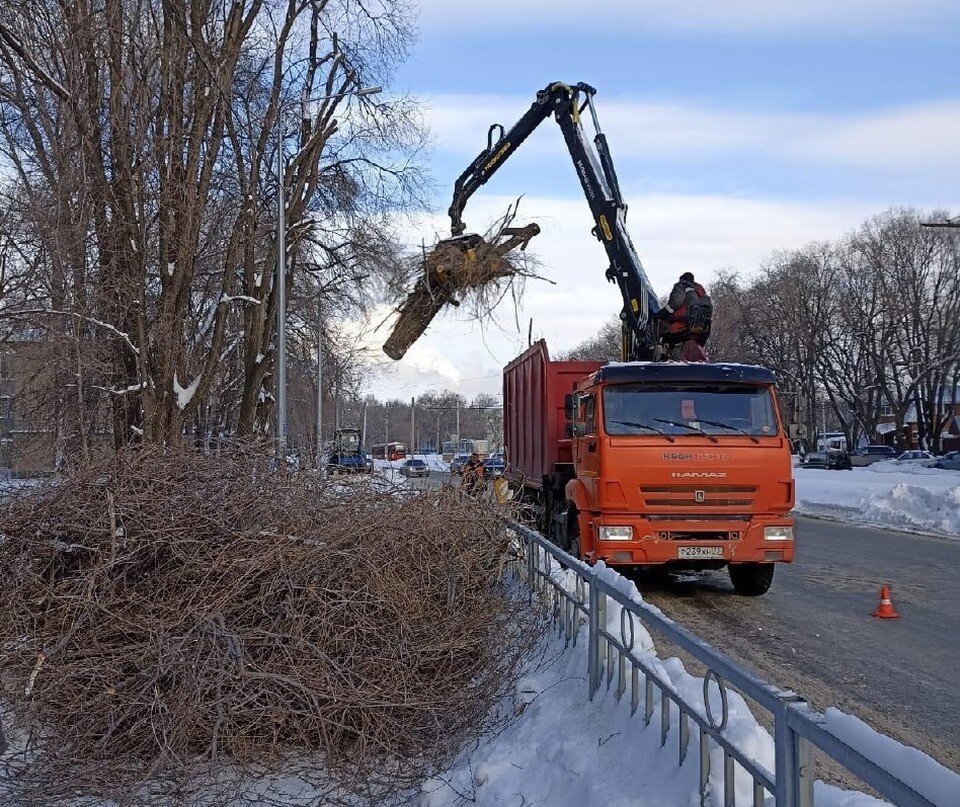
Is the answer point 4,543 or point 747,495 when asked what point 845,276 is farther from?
point 4,543

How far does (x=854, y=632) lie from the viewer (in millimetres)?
8961

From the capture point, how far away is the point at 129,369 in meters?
18.4

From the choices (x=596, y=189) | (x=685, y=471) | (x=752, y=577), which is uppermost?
(x=596, y=189)

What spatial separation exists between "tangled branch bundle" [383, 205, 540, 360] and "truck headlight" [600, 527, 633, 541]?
503 cm

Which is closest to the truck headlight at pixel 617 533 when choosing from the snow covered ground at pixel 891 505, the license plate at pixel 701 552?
the license plate at pixel 701 552

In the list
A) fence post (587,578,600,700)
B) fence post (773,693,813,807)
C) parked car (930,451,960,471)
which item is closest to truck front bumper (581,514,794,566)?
fence post (587,578,600,700)

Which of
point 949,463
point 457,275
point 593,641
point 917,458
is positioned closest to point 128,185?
point 457,275

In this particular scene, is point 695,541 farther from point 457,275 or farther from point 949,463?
point 949,463

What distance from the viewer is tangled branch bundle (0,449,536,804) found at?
5223mm

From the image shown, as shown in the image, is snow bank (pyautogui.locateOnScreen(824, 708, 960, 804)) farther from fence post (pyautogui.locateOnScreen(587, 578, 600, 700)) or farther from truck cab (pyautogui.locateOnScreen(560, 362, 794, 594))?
truck cab (pyautogui.locateOnScreen(560, 362, 794, 594))

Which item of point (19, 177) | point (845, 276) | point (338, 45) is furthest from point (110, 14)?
point (845, 276)

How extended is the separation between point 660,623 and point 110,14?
15.4 metres

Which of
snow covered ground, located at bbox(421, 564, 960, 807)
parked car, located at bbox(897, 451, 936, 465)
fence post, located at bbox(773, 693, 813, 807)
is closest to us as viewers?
fence post, located at bbox(773, 693, 813, 807)

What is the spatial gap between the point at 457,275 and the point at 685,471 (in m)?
4.98
